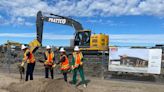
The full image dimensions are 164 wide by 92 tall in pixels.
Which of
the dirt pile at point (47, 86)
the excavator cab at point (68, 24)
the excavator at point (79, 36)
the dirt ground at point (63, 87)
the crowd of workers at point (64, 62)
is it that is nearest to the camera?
the dirt pile at point (47, 86)

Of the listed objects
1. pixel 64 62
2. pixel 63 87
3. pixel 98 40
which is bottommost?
pixel 63 87

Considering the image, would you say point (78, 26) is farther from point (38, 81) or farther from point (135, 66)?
point (38, 81)

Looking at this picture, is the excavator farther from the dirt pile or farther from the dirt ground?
the dirt pile

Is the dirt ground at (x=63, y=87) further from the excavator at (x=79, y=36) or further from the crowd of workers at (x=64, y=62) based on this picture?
Answer: the excavator at (x=79, y=36)

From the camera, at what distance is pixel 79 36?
3319cm

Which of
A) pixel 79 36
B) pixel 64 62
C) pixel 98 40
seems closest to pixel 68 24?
pixel 79 36

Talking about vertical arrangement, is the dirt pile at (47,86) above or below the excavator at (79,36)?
below

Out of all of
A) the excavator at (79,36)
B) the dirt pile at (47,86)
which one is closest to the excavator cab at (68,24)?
the excavator at (79,36)

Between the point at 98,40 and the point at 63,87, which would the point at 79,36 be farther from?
the point at 63,87

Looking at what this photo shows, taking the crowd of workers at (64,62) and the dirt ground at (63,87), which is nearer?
the dirt ground at (63,87)

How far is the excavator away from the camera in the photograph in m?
30.0

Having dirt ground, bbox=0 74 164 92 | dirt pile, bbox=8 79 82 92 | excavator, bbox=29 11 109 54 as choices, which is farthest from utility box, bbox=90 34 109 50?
dirt pile, bbox=8 79 82 92

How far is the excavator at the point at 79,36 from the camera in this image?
30.0m

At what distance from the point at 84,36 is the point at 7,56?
8870mm
